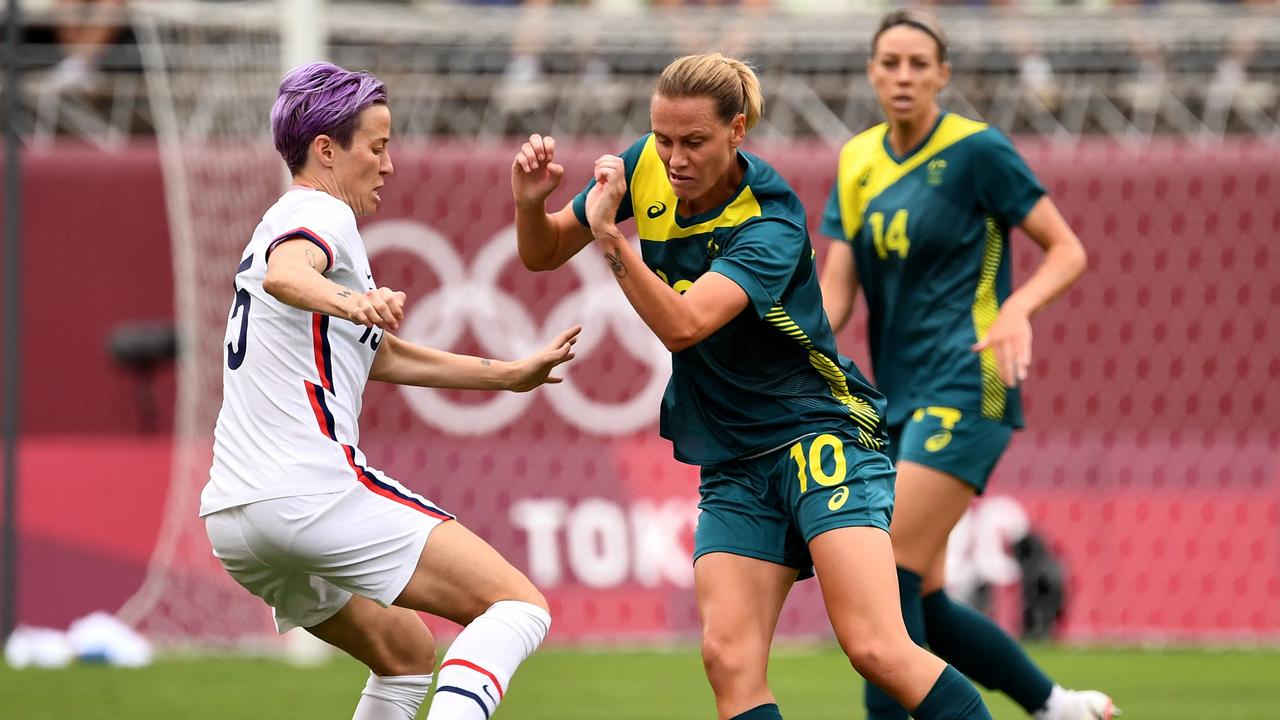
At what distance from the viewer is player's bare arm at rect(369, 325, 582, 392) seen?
4840mm

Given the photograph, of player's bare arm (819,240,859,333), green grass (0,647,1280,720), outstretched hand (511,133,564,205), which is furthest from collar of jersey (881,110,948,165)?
green grass (0,647,1280,720)

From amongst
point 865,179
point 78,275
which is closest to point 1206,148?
point 865,179

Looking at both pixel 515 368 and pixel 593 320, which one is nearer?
pixel 515 368

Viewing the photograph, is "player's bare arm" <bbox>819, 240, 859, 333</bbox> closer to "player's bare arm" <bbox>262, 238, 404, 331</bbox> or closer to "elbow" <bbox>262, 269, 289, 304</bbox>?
"player's bare arm" <bbox>262, 238, 404, 331</bbox>

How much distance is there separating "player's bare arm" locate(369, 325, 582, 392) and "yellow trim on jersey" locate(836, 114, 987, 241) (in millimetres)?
1632

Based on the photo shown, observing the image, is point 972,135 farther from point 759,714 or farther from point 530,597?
point 530,597

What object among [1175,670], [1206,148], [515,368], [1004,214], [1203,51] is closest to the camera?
[515,368]

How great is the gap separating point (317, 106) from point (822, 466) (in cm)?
159

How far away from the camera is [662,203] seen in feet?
15.5

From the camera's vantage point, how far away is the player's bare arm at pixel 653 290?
4.34 metres

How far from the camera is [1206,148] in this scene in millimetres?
11430

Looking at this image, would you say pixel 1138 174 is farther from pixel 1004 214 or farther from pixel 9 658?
pixel 9 658

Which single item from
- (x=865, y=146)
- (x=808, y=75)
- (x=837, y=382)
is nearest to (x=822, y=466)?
(x=837, y=382)

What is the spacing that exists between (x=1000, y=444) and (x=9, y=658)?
578 centimetres
